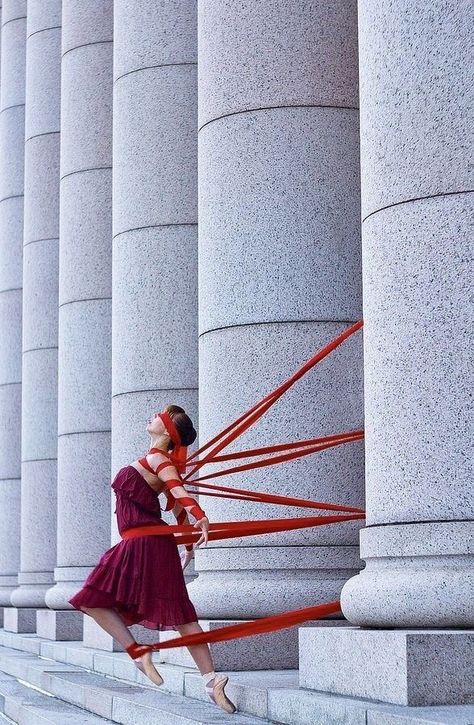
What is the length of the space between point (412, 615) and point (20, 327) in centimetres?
2515

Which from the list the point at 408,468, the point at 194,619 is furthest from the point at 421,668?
the point at 194,619

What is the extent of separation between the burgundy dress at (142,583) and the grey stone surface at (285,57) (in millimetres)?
4965

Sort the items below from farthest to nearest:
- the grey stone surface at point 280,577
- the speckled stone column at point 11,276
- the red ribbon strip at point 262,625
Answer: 1. the speckled stone column at point 11,276
2. the grey stone surface at point 280,577
3. the red ribbon strip at point 262,625

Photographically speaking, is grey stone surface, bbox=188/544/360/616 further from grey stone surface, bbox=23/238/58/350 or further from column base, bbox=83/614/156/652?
grey stone surface, bbox=23/238/58/350

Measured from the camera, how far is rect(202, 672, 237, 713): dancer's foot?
12266 mm

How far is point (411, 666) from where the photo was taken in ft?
32.2

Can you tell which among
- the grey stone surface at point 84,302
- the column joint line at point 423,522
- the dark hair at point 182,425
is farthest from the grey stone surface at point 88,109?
the column joint line at point 423,522

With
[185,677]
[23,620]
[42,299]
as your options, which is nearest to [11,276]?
[42,299]

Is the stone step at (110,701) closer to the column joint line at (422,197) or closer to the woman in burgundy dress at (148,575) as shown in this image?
the woman in burgundy dress at (148,575)

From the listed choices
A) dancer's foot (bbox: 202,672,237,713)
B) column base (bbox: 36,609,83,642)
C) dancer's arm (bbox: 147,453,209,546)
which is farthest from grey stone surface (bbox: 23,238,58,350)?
dancer's foot (bbox: 202,672,237,713)

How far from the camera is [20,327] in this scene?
3459 cm

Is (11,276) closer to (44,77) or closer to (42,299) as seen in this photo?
(42,299)

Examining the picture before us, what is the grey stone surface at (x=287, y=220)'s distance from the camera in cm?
1513

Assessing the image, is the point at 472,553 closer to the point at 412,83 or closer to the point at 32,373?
the point at 412,83
